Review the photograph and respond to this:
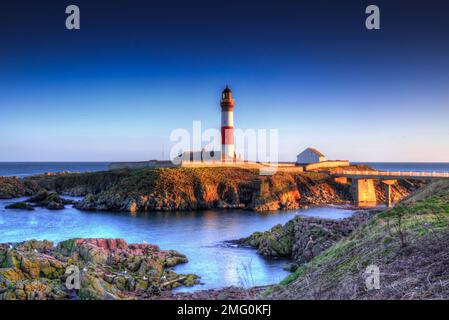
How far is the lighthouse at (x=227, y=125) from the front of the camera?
61.8 metres

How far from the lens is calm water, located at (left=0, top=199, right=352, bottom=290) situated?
2046 centimetres

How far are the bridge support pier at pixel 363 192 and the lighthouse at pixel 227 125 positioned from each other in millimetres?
19869

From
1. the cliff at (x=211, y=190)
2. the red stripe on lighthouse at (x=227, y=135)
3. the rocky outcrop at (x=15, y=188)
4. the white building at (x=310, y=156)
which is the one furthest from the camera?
the white building at (x=310, y=156)

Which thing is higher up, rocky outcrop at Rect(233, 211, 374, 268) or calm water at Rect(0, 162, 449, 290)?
rocky outcrop at Rect(233, 211, 374, 268)

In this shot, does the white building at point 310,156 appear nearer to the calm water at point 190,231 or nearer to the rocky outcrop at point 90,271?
the calm water at point 190,231

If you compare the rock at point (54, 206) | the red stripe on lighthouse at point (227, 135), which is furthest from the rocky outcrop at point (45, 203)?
the red stripe on lighthouse at point (227, 135)

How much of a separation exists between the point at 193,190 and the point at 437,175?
98.0 ft

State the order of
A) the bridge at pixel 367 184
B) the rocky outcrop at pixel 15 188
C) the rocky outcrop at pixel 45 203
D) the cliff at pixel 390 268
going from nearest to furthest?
the cliff at pixel 390 268
the rocky outcrop at pixel 45 203
the bridge at pixel 367 184
the rocky outcrop at pixel 15 188

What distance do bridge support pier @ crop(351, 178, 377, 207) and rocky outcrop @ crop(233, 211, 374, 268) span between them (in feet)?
113

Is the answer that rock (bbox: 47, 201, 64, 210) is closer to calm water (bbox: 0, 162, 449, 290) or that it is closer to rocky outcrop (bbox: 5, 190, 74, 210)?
rocky outcrop (bbox: 5, 190, 74, 210)

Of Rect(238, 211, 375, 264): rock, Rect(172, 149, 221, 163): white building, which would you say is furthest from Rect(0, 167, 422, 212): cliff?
Rect(238, 211, 375, 264): rock

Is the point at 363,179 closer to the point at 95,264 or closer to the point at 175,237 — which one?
the point at 175,237

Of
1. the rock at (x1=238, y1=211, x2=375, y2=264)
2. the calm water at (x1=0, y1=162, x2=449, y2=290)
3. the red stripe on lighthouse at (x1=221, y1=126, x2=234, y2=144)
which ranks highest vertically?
the red stripe on lighthouse at (x1=221, y1=126, x2=234, y2=144)
